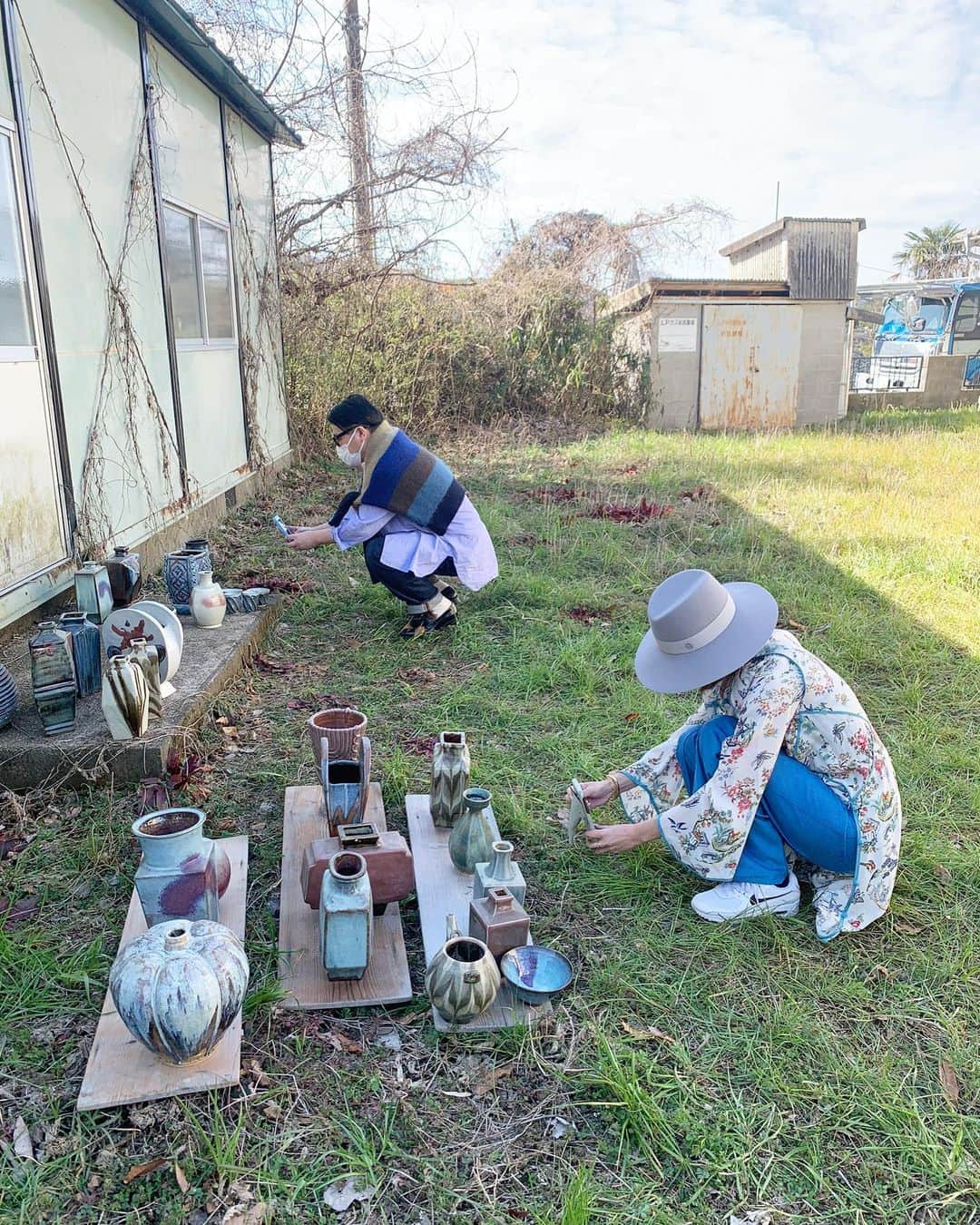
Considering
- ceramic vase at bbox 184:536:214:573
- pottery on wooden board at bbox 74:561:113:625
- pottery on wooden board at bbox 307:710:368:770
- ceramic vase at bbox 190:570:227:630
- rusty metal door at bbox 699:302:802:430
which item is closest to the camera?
pottery on wooden board at bbox 307:710:368:770

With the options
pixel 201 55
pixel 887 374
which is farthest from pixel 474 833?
pixel 887 374

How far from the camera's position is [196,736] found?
3.57 m

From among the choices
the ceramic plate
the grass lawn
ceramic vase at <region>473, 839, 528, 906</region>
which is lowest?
the grass lawn

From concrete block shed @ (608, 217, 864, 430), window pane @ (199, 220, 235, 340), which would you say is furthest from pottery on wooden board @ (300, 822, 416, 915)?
concrete block shed @ (608, 217, 864, 430)

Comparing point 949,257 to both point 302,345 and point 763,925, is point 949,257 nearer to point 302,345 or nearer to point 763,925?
point 302,345

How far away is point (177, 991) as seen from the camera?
189cm

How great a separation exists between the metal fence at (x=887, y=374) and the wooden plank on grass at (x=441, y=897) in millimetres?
16326

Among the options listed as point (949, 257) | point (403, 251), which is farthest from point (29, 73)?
point (949, 257)

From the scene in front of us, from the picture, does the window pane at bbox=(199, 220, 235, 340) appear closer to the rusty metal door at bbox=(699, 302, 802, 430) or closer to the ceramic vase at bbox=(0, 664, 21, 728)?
the ceramic vase at bbox=(0, 664, 21, 728)

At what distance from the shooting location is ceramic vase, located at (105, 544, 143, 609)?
389cm

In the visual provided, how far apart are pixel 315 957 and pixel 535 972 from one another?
23.2 inches

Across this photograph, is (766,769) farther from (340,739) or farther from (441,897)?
(340,739)

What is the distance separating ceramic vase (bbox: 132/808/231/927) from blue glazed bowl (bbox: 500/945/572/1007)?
799mm

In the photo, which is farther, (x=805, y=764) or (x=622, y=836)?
(x=622, y=836)
